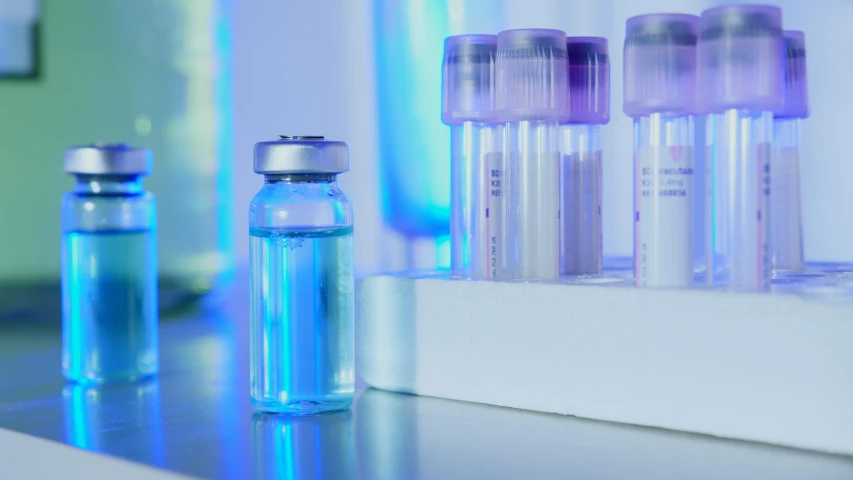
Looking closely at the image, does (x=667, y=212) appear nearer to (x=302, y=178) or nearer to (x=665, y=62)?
(x=665, y=62)

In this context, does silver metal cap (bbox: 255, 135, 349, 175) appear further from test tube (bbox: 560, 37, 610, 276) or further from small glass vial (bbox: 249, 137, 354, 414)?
test tube (bbox: 560, 37, 610, 276)

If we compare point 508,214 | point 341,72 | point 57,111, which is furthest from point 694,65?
point 57,111

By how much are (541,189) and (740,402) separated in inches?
8.0

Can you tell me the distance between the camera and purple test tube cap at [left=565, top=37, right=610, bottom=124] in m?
0.74

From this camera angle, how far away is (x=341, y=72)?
1.28 metres

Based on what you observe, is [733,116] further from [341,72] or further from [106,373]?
[341,72]

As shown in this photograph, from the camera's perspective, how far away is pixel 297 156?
0.63m

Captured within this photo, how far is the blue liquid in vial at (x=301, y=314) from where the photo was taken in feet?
2.11

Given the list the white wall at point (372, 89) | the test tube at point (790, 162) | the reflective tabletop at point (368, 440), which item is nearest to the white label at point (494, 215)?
the reflective tabletop at point (368, 440)

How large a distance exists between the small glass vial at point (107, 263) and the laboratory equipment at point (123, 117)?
48cm

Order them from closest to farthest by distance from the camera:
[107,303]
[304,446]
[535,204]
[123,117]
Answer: [304,446]
[535,204]
[107,303]
[123,117]

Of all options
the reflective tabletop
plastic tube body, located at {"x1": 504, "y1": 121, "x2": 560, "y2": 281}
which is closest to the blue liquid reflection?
the reflective tabletop

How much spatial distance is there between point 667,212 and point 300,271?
240 millimetres

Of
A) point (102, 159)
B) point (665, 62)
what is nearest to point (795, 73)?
point (665, 62)
